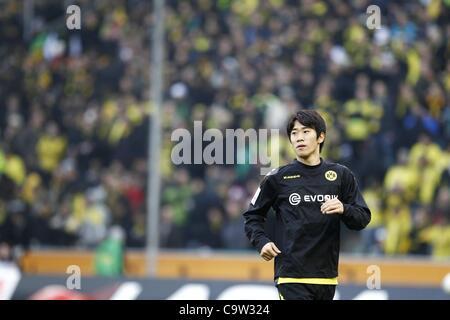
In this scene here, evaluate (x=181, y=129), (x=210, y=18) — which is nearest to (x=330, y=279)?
(x=181, y=129)

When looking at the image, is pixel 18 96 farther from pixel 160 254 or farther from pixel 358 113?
pixel 358 113

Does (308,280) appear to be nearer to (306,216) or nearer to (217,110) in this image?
(306,216)

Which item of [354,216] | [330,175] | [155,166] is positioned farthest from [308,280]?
[155,166]

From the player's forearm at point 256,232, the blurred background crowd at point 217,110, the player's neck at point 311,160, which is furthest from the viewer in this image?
the blurred background crowd at point 217,110

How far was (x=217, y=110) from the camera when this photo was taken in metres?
14.4

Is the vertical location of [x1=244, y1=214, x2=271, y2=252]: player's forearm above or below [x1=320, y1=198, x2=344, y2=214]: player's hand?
below

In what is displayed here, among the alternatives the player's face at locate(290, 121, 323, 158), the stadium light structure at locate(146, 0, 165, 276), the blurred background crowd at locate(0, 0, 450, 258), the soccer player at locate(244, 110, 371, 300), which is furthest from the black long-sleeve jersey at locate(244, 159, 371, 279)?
the blurred background crowd at locate(0, 0, 450, 258)

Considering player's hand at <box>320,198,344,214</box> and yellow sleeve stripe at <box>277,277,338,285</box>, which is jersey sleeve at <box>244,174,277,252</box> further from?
player's hand at <box>320,198,344,214</box>

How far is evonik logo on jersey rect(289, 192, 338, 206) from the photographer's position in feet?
21.6

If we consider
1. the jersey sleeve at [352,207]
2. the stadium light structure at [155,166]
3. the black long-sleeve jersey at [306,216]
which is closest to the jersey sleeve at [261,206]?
the black long-sleeve jersey at [306,216]

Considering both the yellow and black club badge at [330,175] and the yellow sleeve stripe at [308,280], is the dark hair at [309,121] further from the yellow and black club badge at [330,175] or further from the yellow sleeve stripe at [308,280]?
the yellow sleeve stripe at [308,280]

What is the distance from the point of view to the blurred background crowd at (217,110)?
525 inches

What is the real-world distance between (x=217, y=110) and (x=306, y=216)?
7.89 meters
